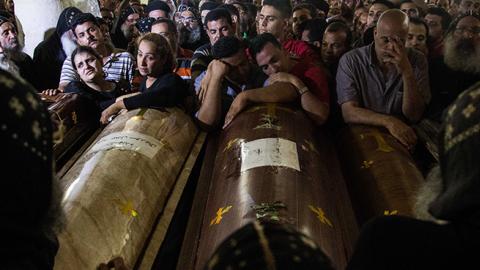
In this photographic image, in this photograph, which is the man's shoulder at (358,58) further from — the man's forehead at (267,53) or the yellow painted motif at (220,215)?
the yellow painted motif at (220,215)

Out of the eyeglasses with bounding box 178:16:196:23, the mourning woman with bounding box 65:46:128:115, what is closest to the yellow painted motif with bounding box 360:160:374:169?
the mourning woman with bounding box 65:46:128:115

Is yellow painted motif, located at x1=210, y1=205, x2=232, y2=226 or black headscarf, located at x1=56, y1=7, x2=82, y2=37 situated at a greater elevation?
black headscarf, located at x1=56, y1=7, x2=82, y2=37

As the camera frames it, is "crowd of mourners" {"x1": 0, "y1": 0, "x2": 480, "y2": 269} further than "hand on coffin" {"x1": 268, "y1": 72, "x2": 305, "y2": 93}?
No

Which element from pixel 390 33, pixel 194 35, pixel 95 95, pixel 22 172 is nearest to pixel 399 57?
pixel 390 33

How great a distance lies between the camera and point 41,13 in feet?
15.1

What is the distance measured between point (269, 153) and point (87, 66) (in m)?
1.45

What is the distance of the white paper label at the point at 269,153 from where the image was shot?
225 centimetres

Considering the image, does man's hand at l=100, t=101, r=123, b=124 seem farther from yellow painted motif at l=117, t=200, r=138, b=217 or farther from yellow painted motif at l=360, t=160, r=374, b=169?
yellow painted motif at l=360, t=160, r=374, b=169

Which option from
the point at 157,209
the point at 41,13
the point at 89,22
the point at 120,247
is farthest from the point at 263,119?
the point at 41,13

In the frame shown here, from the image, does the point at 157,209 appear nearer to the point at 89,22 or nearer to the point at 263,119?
the point at 263,119

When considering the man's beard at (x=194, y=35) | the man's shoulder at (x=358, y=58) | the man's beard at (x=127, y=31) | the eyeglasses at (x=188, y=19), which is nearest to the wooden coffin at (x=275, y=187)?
the man's shoulder at (x=358, y=58)

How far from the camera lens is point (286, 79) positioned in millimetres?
2895

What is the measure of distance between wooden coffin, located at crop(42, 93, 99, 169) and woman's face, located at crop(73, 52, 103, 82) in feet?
0.60

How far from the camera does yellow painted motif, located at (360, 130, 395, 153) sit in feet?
8.59
